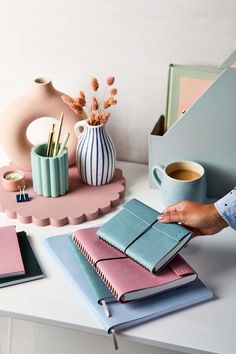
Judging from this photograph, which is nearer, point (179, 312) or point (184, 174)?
point (179, 312)

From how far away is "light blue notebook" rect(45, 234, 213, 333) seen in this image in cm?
92

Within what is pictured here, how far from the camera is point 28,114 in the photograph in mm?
1246

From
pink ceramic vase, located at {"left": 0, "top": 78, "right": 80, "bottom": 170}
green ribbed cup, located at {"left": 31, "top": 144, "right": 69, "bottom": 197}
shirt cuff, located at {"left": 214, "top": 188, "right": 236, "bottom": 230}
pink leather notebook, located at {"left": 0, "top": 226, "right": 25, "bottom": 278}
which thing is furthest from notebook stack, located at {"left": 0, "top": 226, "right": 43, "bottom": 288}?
Result: shirt cuff, located at {"left": 214, "top": 188, "right": 236, "bottom": 230}

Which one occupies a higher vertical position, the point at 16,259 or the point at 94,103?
the point at 94,103

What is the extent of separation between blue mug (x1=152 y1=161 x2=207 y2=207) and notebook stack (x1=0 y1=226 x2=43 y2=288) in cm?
29

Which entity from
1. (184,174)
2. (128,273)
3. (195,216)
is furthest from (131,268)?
(184,174)

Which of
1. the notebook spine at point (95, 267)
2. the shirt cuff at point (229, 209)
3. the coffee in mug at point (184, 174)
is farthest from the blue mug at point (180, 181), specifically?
the notebook spine at point (95, 267)

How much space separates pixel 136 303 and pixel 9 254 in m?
0.25

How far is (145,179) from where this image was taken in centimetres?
132

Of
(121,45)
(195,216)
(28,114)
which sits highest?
(121,45)

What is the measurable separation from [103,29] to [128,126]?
0.74ft

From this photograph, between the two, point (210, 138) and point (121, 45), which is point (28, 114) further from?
point (210, 138)

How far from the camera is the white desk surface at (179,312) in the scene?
90 cm

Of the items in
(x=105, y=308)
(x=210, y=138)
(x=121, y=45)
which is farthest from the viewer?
(x=121, y=45)
